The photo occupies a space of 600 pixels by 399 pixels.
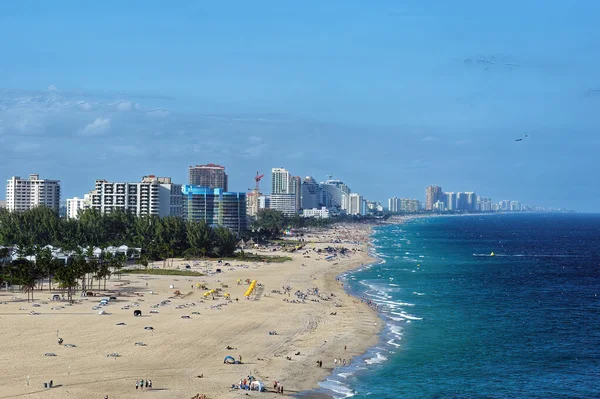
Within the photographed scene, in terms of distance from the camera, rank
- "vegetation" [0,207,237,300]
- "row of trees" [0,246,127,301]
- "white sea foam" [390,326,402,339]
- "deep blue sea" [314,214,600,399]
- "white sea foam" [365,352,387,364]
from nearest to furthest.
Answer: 1. "deep blue sea" [314,214,600,399]
2. "white sea foam" [365,352,387,364]
3. "white sea foam" [390,326,402,339]
4. "row of trees" [0,246,127,301]
5. "vegetation" [0,207,237,300]

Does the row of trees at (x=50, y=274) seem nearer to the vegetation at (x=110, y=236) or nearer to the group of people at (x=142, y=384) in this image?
the vegetation at (x=110, y=236)

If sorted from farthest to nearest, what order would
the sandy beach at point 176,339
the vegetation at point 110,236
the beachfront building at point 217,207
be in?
the beachfront building at point 217,207 < the vegetation at point 110,236 < the sandy beach at point 176,339

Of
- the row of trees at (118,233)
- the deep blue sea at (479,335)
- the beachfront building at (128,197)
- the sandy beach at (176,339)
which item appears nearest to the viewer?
the sandy beach at (176,339)

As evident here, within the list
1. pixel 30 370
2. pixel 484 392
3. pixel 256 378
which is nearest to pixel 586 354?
pixel 484 392

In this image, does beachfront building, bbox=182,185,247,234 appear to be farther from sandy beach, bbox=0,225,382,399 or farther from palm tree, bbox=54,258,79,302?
palm tree, bbox=54,258,79,302

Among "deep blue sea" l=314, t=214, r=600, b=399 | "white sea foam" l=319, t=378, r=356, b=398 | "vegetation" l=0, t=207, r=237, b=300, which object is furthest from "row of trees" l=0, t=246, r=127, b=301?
"white sea foam" l=319, t=378, r=356, b=398

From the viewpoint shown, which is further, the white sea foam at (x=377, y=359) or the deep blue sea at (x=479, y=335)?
the white sea foam at (x=377, y=359)

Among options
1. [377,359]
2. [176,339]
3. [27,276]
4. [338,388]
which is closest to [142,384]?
[338,388]

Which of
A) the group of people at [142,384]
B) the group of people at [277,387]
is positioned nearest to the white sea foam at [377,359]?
the group of people at [277,387]
